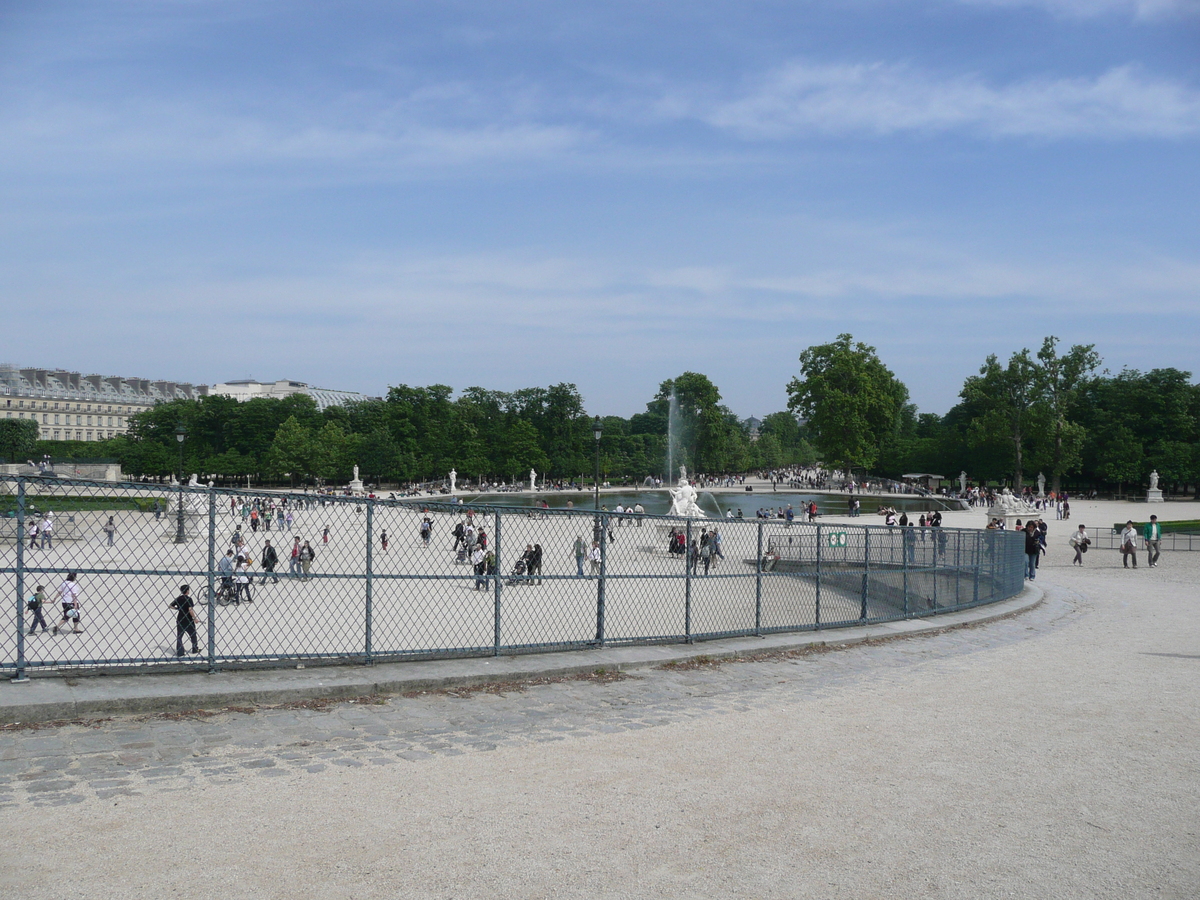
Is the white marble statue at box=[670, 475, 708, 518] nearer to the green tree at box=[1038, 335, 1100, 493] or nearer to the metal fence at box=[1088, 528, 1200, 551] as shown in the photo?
the metal fence at box=[1088, 528, 1200, 551]

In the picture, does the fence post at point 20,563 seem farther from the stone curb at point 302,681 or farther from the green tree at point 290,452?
the green tree at point 290,452

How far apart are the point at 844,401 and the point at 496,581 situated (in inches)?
3146

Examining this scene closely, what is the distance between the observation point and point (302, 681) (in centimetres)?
832

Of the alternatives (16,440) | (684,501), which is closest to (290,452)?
(16,440)

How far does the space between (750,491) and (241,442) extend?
56195mm

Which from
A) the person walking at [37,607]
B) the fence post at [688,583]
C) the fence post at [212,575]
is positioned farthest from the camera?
the fence post at [688,583]

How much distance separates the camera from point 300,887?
4520 millimetres

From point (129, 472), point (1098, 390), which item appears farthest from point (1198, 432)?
point (129, 472)

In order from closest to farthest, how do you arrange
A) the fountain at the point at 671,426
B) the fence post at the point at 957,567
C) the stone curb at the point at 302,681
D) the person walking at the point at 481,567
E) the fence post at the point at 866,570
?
the stone curb at the point at 302,681 → the person walking at the point at 481,567 → the fence post at the point at 866,570 → the fence post at the point at 957,567 → the fountain at the point at 671,426

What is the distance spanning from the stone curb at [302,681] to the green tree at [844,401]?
3044 inches

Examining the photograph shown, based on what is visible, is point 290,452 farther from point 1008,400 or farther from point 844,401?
point 1008,400

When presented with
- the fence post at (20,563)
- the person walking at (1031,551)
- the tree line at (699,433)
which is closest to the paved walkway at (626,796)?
the fence post at (20,563)

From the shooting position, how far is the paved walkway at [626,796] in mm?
4730

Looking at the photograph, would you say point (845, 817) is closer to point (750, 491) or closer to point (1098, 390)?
point (750, 491)
